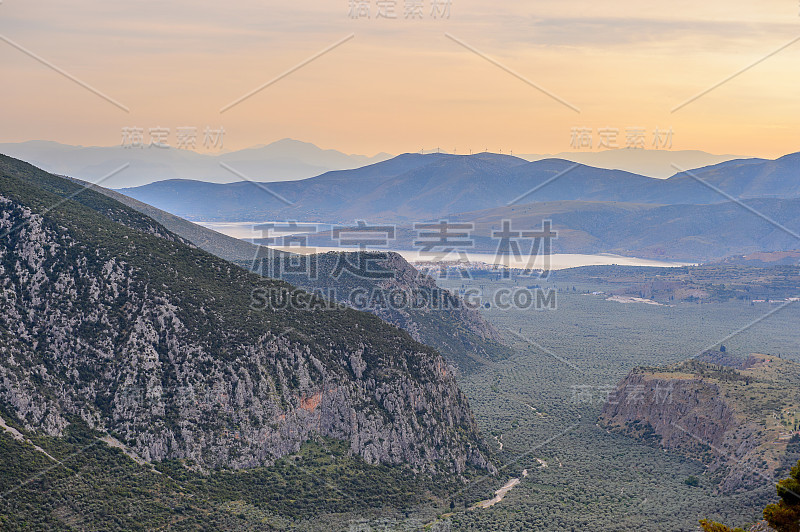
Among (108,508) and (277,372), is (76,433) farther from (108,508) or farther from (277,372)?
(277,372)

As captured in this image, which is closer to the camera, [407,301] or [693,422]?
[693,422]

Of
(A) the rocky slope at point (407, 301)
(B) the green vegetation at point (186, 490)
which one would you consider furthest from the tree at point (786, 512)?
(A) the rocky slope at point (407, 301)

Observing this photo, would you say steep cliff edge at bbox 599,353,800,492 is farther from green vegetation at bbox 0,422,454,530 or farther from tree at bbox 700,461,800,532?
tree at bbox 700,461,800,532

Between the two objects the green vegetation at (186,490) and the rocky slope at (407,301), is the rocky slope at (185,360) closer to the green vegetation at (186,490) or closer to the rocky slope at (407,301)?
the green vegetation at (186,490)

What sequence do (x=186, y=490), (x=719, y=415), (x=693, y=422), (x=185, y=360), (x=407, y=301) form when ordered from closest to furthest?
(x=186, y=490) < (x=185, y=360) < (x=719, y=415) < (x=693, y=422) < (x=407, y=301)

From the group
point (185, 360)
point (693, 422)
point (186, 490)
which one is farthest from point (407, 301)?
point (186, 490)

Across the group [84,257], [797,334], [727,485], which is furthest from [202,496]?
[797,334]

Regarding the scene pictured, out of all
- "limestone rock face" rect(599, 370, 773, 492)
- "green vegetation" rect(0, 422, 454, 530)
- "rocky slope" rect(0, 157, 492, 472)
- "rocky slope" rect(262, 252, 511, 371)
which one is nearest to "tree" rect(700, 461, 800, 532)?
"green vegetation" rect(0, 422, 454, 530)

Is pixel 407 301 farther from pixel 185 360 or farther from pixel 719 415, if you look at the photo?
pixel 185 360
